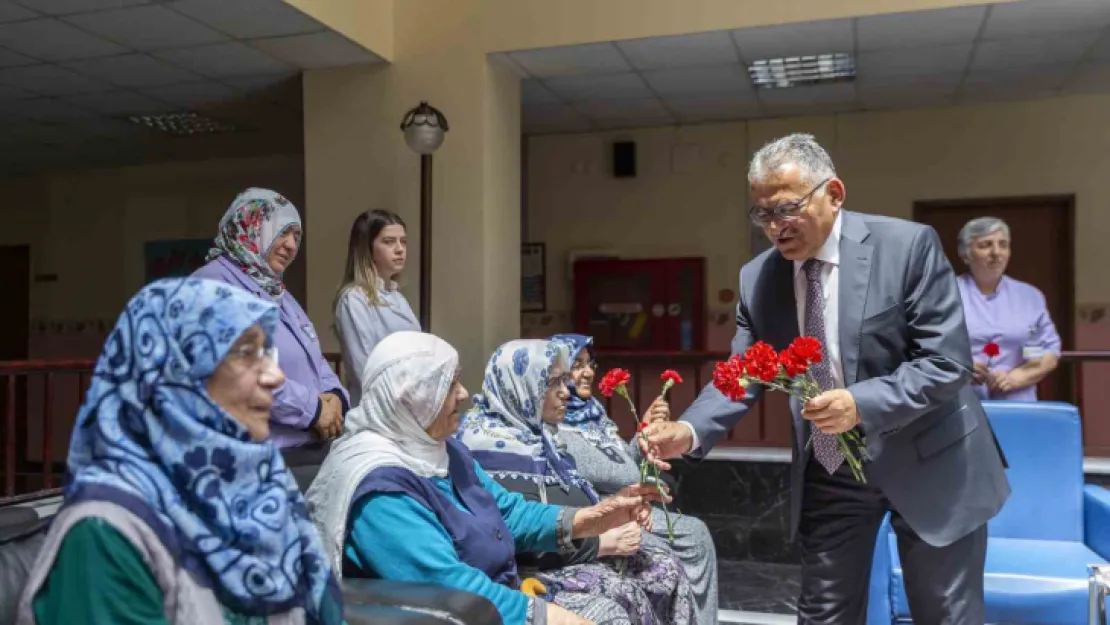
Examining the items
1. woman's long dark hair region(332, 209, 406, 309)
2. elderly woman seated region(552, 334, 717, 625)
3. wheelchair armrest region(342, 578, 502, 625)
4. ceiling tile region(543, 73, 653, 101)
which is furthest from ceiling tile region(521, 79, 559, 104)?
wheelchair armrest region(342, 578, 502, 625)

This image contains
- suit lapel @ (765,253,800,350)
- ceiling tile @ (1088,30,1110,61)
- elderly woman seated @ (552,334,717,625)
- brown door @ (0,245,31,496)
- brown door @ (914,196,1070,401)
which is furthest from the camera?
brown door @ (0,245,31,496)

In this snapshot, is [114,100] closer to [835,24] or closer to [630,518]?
[835,24]

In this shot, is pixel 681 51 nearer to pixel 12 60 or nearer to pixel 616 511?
pixel 616 511

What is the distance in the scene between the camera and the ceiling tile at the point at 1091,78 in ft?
17.0

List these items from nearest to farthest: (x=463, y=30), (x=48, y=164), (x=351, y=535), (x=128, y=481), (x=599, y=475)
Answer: (x=128, y=481) → (x=351, y=535) → (x=599, y=475) → (x=463, y=30) → (x=48, y=164)

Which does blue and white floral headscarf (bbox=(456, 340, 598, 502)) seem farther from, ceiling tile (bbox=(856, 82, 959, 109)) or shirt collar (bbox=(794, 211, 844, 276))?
ceiling tile (bbox=(856, 82, 959, 109))

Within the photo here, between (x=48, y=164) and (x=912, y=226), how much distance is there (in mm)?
7616

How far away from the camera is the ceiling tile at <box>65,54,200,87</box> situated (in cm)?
473

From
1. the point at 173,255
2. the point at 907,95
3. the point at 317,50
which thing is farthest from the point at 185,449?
the point at 173,255

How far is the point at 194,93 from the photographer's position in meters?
5.38

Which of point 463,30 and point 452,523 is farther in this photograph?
point 463,30

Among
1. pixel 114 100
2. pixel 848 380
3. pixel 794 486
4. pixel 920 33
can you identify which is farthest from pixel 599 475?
pixel 114 100

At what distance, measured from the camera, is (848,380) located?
1884mm

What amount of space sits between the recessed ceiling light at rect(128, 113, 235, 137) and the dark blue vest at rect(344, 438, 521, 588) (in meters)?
4.69
